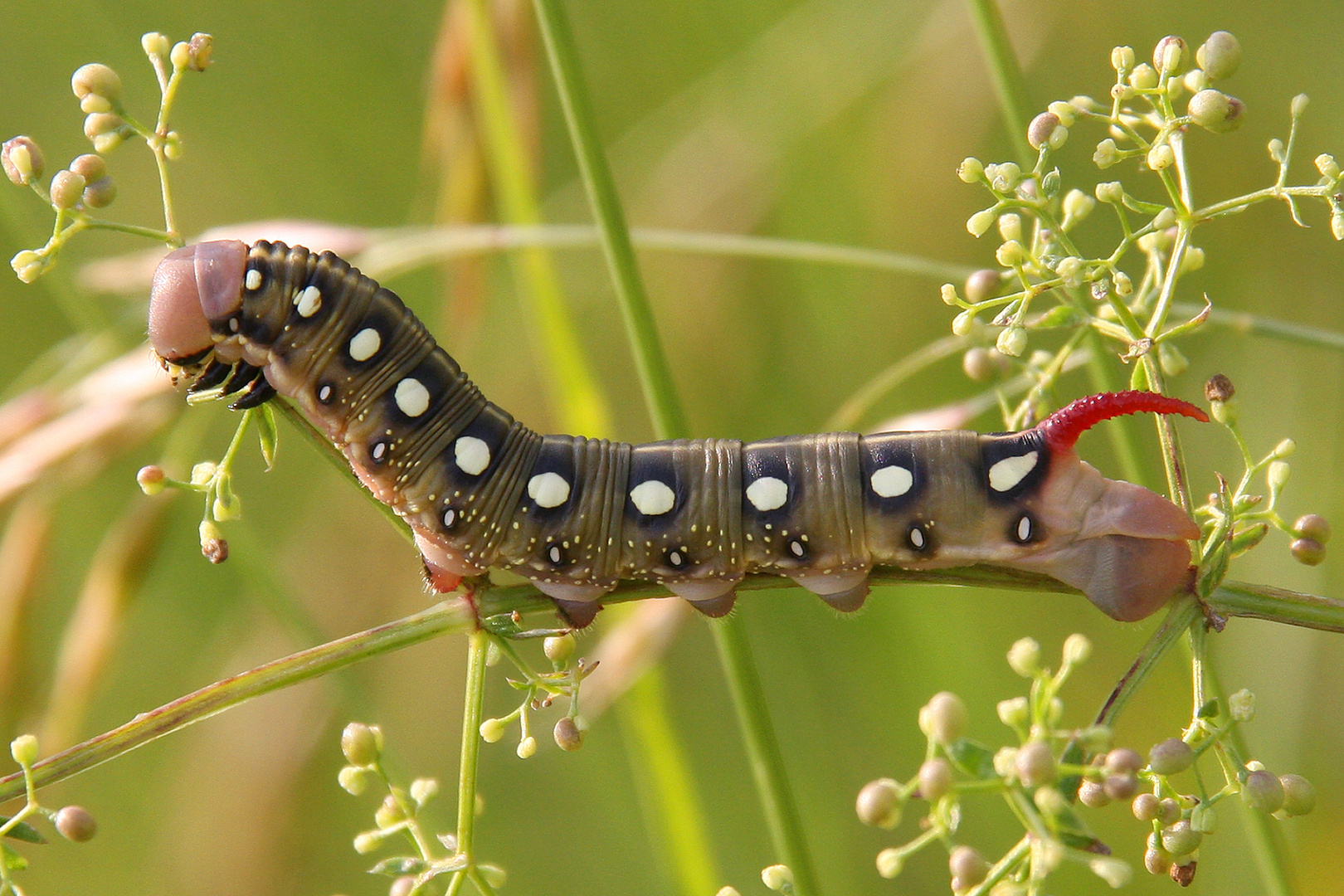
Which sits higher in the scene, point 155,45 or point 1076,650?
point 155,45

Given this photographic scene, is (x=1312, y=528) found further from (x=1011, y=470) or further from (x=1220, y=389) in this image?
(x=1011, y=470)

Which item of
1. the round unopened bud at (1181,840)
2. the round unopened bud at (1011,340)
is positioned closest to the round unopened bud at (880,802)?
the round unopened bud at (1181,840)

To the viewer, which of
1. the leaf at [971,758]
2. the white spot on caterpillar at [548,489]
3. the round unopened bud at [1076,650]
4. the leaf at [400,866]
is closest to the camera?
the leaf at [971,758]

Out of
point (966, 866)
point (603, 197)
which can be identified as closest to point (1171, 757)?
point (966, 866)

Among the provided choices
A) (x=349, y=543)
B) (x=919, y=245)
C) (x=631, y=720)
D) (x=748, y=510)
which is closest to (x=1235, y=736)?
(x=748, y=510)

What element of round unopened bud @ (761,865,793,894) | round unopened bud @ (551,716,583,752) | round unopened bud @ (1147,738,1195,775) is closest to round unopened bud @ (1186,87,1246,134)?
round unopened bud @ (1147,738,1195,775)

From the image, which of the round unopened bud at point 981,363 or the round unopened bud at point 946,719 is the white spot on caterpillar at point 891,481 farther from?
the round unopened bud at point 946,719

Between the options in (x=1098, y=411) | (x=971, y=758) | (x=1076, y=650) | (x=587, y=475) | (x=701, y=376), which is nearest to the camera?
(x=971, y=758)

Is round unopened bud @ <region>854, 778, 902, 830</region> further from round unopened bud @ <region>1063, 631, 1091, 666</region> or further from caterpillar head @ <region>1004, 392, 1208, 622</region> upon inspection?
caterpillar head @ <region>1004, 392, 1208, 622</region>
